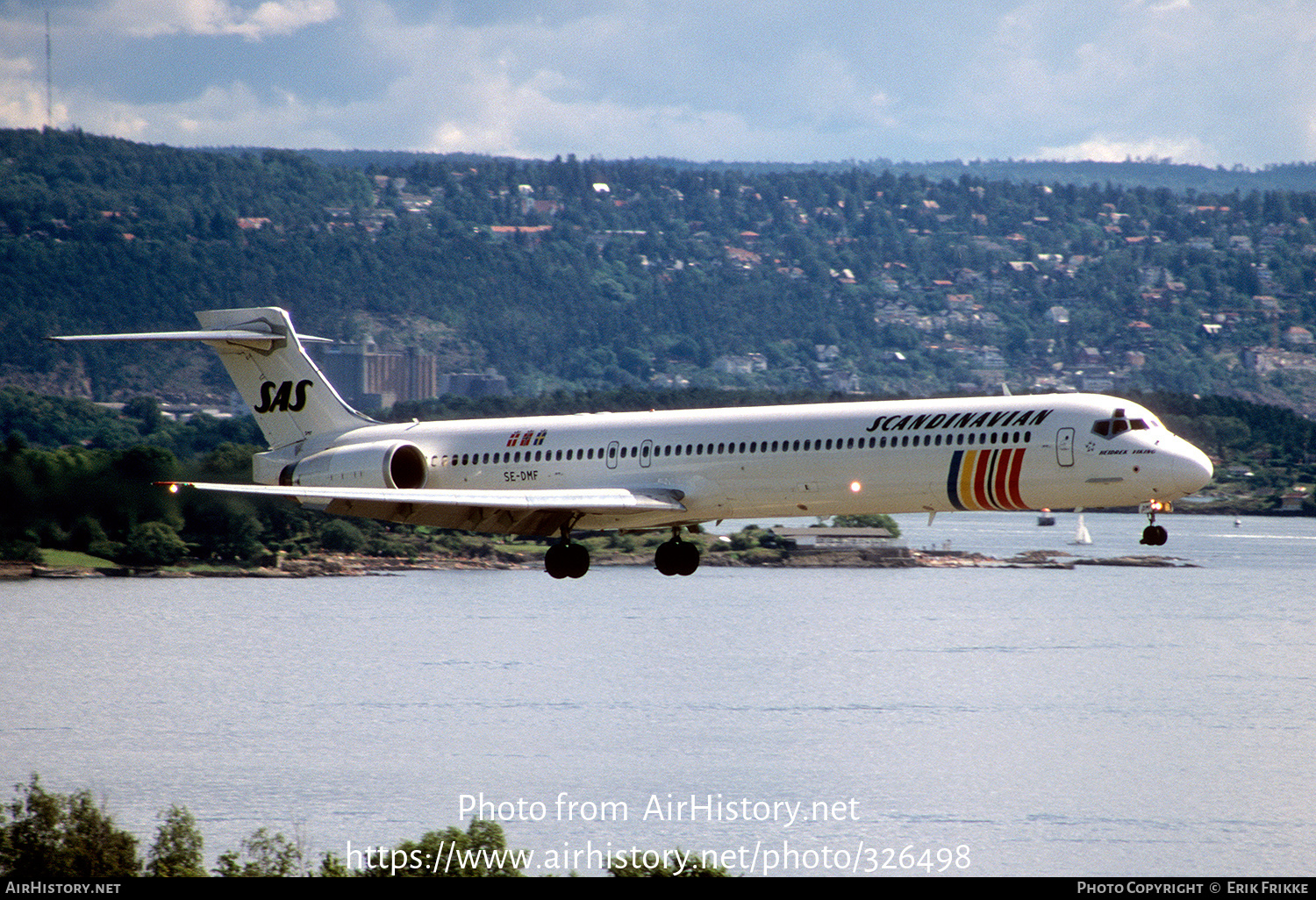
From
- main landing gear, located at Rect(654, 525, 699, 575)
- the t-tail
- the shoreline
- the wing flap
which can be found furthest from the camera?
the shoreline

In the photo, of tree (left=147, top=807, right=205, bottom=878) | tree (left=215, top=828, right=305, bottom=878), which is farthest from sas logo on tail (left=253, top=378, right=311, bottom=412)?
tree (left=147, top=807, right=205, bottom=878)

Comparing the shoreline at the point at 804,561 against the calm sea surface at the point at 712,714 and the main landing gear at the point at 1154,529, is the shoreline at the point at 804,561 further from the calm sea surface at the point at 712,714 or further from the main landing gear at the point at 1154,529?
the main landing gear at the point at 1154,529

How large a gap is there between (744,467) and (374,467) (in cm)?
1056

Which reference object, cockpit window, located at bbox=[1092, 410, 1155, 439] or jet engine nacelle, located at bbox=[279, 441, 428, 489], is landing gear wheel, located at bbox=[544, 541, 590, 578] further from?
cockpit window, located at bbox=[1092, 410, 1155, 439]

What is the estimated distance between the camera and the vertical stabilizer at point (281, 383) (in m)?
46.2

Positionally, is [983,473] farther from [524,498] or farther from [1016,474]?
[524,498]

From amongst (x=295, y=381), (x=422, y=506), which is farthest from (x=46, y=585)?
(x=422, y=506)

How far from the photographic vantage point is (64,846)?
68.8 m

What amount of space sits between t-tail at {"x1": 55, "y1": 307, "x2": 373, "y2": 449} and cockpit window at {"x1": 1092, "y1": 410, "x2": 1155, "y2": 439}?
21020 mm

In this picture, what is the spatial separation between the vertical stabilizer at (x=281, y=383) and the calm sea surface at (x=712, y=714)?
3291 centimetres

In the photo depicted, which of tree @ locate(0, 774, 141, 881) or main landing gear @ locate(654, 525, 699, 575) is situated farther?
tree @ locate(0, 774, 141, 881)

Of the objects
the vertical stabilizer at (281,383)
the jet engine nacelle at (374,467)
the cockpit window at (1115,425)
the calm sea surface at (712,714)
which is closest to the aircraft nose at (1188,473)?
the cockpit window at (1115,425)

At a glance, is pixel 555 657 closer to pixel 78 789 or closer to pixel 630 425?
pixel 78 789

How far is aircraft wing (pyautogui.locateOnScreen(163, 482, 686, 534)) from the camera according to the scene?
37.8 meters
